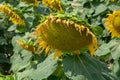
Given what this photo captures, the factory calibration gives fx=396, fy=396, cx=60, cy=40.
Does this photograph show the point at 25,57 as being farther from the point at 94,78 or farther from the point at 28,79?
the point at 94,78

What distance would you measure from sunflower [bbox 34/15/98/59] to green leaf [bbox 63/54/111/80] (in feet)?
0.20

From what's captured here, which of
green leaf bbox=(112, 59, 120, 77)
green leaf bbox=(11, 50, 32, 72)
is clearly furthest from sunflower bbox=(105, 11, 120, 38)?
green leaf bbox=(11, 50, 32, 72)

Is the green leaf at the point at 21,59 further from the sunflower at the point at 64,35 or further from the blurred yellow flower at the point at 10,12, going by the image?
the sunflower at the point at 64,35

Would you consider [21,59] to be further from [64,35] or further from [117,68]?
[64,35]

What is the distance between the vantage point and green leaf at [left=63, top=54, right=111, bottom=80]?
2.14 metres

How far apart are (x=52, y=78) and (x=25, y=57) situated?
3.67 feet

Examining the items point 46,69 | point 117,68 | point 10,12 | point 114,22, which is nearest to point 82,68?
point 46,69

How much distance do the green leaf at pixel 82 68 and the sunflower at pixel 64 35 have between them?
0.20ft

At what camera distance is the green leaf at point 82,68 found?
214 cm

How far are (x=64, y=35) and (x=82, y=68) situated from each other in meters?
0.22

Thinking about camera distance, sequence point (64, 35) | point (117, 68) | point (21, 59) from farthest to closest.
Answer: point (21, 59), point (117, 68), point (64, 35)

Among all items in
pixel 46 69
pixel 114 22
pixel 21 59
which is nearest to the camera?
pixel 46 69

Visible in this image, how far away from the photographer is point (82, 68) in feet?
7.16

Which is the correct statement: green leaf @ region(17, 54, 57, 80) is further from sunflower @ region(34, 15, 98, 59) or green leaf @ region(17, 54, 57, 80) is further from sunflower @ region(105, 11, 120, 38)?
sunflower @ region(105, 11, 120, 38)
